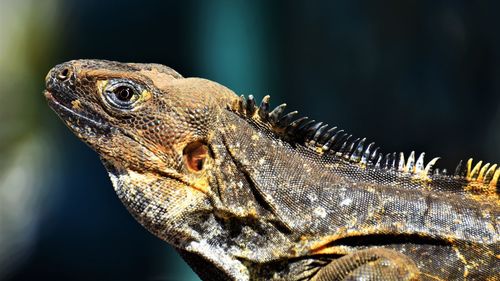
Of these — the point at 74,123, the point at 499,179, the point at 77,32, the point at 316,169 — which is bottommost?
the point at 74,123

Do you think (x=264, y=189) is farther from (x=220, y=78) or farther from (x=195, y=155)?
(x=220, y=78)

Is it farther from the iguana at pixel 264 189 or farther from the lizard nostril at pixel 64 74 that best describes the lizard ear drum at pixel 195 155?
the lizard nostril at pixel 64 74

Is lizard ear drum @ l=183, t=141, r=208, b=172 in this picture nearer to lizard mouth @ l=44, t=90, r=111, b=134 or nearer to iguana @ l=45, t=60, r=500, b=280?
iguana @ l=45, t=60, r=500, b=280

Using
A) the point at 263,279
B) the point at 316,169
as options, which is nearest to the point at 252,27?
the point at 316,169

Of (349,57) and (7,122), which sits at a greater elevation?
(349,57)

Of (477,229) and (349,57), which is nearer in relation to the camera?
(477,229)

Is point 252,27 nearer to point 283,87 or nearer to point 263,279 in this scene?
point 283,87

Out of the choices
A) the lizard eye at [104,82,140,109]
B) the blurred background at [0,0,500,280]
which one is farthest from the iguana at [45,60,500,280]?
the blurred background at [0,0,500,280]
